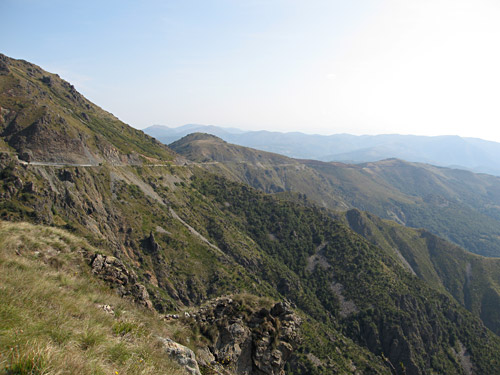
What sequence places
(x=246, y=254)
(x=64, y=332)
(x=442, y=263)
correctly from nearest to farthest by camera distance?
(x=64, y=332), (x=246, y=254), (x=442, y=263)

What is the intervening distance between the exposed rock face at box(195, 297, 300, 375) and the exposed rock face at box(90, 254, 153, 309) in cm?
369

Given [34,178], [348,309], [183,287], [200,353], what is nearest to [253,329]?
[200,353]

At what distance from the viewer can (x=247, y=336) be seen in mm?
16125

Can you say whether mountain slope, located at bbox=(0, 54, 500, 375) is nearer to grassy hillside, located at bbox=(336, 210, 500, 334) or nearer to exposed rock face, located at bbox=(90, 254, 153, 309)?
exposed rock face, located at bbox=(90, 254, 153, 309)

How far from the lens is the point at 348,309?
95.6 m

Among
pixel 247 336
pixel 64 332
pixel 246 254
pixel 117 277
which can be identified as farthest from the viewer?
pixel 246 254

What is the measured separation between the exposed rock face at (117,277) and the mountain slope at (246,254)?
10.3 metres

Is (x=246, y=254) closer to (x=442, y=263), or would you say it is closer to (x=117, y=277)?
(x=117, y=277)

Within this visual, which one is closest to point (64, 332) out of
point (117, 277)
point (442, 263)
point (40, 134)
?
point (117, 277)

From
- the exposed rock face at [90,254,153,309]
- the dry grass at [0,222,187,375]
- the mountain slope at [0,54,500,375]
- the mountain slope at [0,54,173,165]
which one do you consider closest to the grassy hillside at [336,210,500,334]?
the mountain slope at [0,54,500,375]

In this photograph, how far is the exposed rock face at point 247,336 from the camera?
1493 centimetres

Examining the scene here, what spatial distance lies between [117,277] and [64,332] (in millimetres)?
9847

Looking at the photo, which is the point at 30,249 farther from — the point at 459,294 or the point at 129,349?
the point at 459,294

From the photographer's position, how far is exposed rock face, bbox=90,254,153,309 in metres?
14.6
